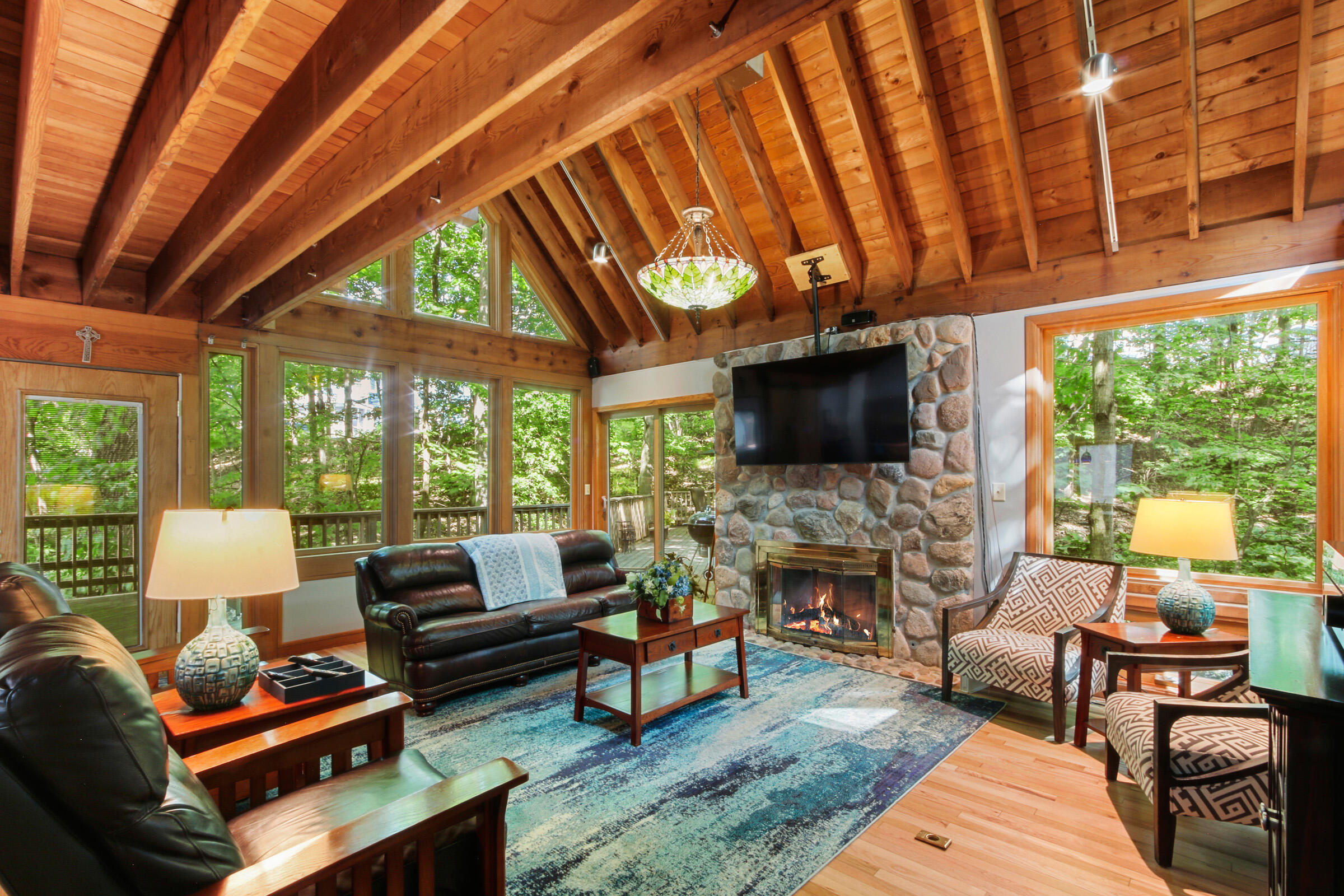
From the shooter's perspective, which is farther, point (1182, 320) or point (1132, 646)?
point (1182, 320)

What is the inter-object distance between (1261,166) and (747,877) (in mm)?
4341

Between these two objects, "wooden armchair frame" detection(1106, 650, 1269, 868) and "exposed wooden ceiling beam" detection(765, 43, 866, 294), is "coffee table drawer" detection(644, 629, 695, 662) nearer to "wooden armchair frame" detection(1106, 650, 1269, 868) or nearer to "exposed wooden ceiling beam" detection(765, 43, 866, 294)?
"wooden armchair frame" detection(1106, 650, 1269, 868)

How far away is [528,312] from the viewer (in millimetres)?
6484

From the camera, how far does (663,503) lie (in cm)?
647

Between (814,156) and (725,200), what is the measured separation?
77 centimetres

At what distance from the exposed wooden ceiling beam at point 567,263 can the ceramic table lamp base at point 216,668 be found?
4.73 m

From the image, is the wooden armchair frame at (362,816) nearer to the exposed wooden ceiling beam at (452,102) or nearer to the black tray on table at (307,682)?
the black tray on table at (307,682)

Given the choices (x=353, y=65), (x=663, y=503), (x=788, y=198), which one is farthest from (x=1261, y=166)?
(x=663, y=503)

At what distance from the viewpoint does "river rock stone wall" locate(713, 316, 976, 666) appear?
14.1 ft

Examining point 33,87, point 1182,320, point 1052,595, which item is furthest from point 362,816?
point 1182,320

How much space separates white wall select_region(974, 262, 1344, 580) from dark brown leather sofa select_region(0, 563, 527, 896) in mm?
3783

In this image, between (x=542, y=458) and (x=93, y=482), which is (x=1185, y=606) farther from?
(x=93, y=482)

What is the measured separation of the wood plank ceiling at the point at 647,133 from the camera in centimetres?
198

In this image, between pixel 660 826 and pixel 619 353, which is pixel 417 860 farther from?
pixel 619 353
